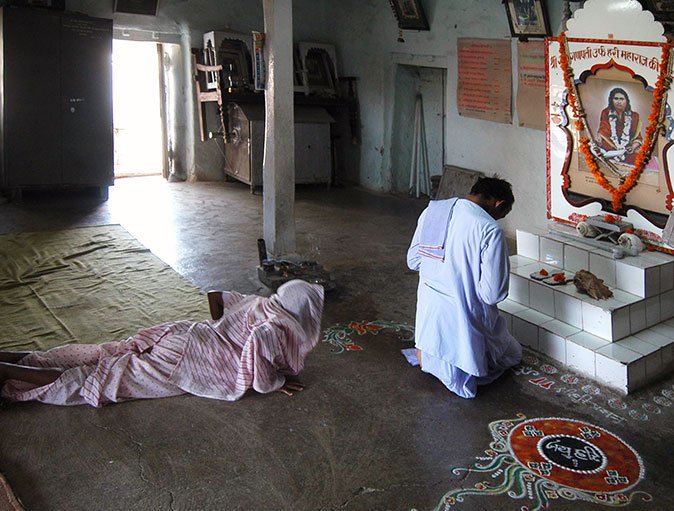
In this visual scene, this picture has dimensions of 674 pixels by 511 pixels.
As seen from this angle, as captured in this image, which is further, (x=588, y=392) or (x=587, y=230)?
(x=587, y=230)

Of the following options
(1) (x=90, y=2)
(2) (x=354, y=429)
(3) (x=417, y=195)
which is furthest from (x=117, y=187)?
(2) (x=354, y=429)

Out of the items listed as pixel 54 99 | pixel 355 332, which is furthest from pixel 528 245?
pixel 54 99

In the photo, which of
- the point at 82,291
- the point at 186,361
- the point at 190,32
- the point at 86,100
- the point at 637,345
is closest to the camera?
the point at 186,361

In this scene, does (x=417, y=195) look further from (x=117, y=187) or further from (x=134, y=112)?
(x=134, y=112)

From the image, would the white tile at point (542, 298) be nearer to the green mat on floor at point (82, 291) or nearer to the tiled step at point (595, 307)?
the tiled step at point (595, 307)

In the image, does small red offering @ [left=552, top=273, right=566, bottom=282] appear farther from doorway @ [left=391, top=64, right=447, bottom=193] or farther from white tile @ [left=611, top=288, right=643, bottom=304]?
doorway @ [left=391, top=64, right=447, bottom=193]

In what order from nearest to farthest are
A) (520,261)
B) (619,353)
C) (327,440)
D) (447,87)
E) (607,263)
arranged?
(327,440) → (619,353) → (607,263) → (520,261) → (447,87)

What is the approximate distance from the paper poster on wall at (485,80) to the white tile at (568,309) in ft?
12.8

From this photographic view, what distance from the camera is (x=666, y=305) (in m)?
5.25

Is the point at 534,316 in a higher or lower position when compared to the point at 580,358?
higher

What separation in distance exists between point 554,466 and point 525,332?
1.64 metres

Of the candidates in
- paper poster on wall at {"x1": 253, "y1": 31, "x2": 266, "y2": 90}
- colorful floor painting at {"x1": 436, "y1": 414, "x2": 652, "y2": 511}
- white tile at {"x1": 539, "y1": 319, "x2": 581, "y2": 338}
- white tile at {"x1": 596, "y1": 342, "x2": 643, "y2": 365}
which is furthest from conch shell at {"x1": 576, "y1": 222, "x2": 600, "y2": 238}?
paper poster on wall at {"x1": 253, "y1": 31, "x2": 266, "y2": 90}

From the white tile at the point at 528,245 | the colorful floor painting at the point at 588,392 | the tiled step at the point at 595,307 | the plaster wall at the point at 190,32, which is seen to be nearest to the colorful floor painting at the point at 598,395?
the colorful floor painting at the point at 588,392

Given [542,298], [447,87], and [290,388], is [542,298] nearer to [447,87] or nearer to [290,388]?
[290,388]
